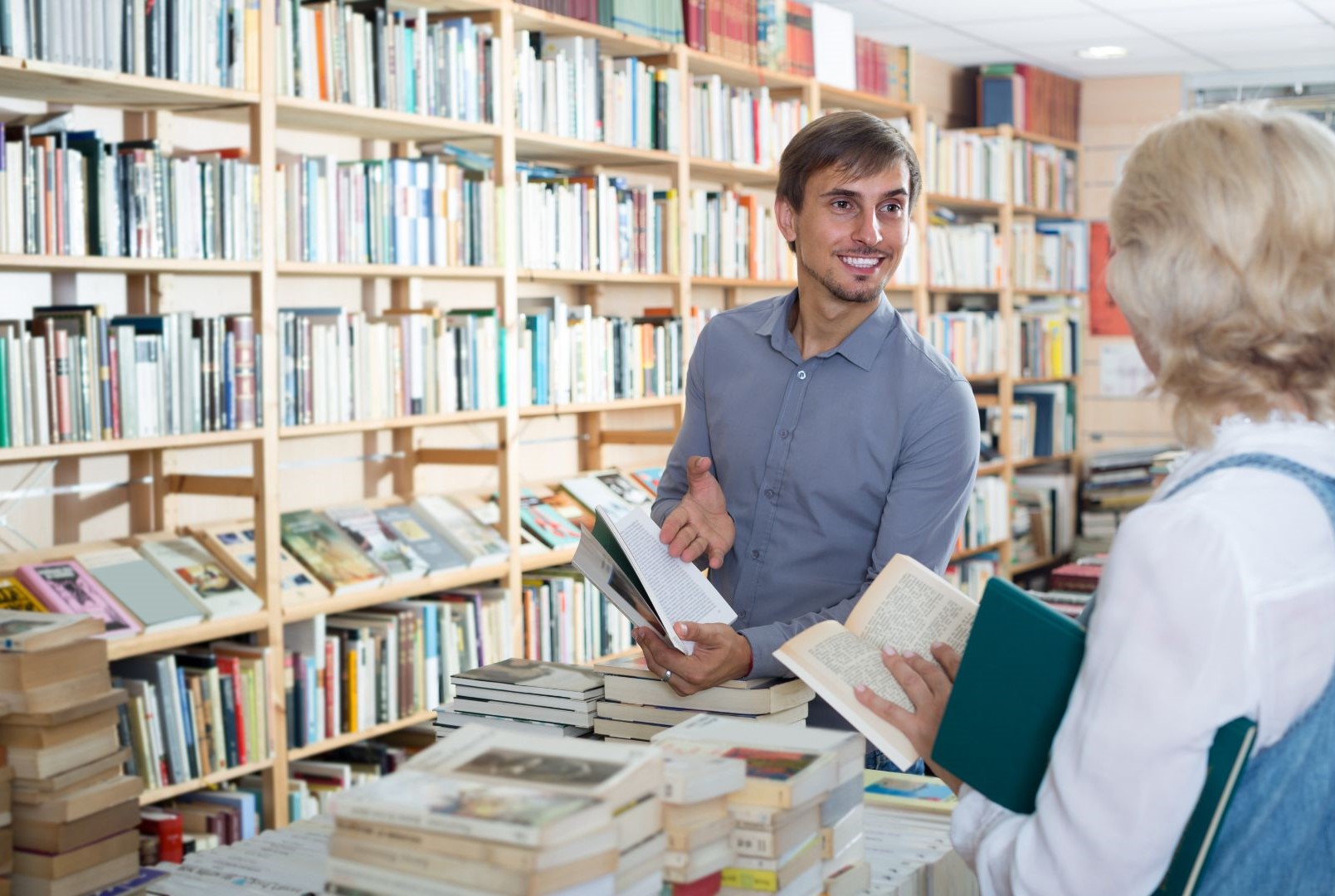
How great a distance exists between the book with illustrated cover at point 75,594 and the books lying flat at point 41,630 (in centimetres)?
25

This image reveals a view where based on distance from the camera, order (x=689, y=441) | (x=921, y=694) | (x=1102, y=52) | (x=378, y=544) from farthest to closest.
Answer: (x=1102, y=52), (x=378, y=544), (x=689, y=441), (x=921, y=694)

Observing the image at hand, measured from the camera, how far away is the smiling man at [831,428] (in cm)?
216

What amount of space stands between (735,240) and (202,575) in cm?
230

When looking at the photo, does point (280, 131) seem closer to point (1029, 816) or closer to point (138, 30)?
point (138, 30)

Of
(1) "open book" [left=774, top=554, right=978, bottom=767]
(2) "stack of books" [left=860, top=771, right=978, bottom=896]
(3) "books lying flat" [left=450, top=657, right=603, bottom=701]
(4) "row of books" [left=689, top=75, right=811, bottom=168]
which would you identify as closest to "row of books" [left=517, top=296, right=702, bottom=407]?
(4) "row of books" [left=689, top=75, right=811, bottom=168]

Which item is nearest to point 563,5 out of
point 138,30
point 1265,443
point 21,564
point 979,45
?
point 138,30

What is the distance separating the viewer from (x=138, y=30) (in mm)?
2986

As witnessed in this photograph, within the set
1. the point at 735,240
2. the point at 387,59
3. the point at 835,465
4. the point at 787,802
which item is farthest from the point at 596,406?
the point at 787,802

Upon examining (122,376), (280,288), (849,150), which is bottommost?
(122,376)

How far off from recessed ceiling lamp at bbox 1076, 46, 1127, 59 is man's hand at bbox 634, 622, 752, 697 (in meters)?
5.27

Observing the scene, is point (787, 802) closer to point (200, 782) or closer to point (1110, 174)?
point (200, 782)

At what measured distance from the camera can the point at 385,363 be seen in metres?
3.64

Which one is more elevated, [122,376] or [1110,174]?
[1110,174]

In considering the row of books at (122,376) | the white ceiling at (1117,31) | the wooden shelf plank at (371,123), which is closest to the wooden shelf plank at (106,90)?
the wooden shelf plank at (371,123)
